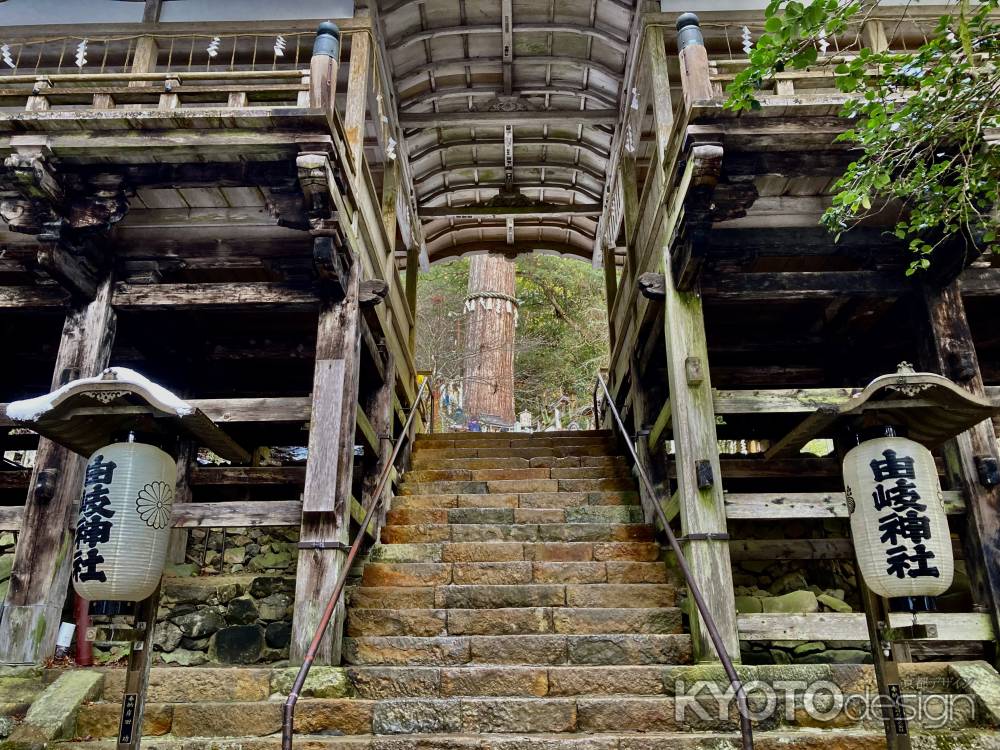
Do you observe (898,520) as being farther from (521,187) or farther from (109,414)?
(521,187)

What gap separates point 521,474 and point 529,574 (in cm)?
250

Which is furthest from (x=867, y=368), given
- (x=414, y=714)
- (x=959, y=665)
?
(x=414, y=714)

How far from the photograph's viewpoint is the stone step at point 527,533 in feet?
23.2

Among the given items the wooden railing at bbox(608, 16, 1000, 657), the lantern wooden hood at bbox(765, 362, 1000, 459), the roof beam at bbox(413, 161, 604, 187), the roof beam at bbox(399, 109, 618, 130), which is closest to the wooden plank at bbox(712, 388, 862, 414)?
the wooden railing at bbox(608, 16, 1000, 657)

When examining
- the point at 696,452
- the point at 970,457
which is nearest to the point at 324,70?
the point at 696,452

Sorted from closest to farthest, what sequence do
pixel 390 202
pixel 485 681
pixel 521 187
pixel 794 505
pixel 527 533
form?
pixel 485 681 → pixel 794 505 → pixel 527 533 → pixel 390 202 → pixel 521 187

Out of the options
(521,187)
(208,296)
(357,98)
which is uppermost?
(521,187)

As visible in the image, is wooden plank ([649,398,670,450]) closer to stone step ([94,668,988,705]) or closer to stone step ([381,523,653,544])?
stone step ([381,523,653,544])

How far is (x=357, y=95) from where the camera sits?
7.67m

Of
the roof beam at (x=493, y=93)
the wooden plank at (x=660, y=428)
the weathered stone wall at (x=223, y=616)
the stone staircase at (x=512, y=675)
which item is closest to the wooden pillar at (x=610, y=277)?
the roof beam at (x=493, y=93)

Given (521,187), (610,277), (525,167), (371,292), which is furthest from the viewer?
(521,187)

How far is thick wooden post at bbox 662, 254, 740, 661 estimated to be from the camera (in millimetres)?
5371

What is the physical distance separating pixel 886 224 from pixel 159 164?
648 centimetres

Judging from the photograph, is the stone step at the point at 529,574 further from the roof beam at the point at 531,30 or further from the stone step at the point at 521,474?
the roof beam at the point at 531,30
